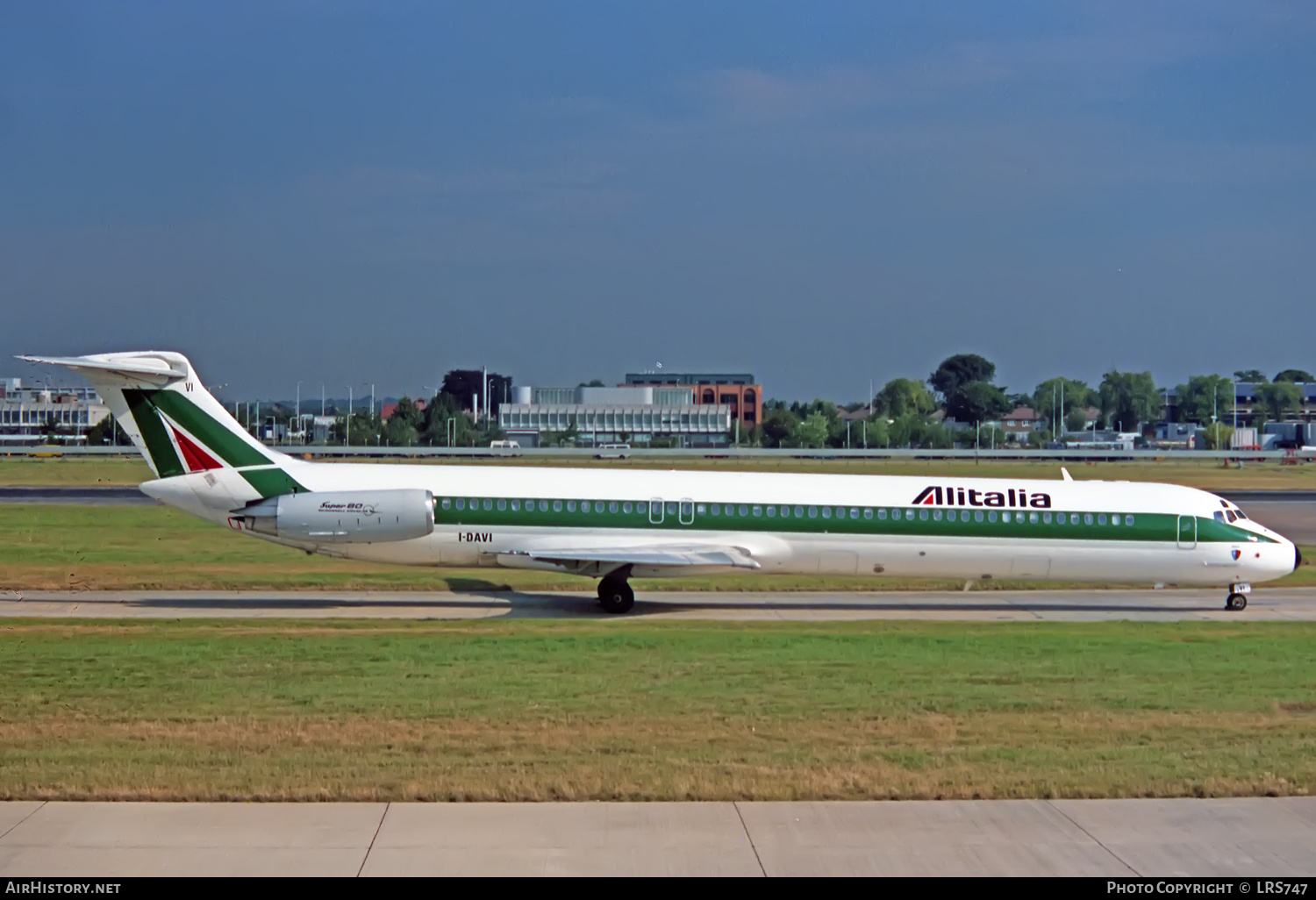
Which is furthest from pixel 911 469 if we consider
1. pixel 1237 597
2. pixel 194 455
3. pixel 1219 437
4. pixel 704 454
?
pixel 1219 437

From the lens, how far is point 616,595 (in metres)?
25.6

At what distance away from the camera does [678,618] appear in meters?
25.0

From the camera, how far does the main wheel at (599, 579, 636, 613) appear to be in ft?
83.9

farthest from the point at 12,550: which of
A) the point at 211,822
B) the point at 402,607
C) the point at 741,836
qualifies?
the point at 741,836

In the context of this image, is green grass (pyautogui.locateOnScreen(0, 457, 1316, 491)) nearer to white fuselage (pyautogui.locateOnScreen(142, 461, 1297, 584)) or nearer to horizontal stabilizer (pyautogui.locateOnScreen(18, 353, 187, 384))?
white fuselage (pyautogui.locateOnScreen(142, 461, 1297, 584))

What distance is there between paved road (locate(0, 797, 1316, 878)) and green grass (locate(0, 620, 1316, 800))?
1.34 feet

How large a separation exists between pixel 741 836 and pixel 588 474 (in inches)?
685

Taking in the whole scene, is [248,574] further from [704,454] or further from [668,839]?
[704,454]

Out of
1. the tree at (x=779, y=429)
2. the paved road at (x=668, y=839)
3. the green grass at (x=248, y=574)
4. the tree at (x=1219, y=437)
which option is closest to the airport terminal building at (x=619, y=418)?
the tree at (x=779, y=429)

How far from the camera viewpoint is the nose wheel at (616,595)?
83.9 feet

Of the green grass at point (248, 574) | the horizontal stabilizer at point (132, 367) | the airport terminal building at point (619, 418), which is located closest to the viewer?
the horizontal stabilizer at point (132, 367)

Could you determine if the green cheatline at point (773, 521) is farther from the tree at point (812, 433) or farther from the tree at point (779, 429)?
the tree at point (779, 429)

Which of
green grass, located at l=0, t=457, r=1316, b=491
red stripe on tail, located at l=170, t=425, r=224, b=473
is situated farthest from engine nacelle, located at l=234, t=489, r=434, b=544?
green grass, located at l=0, t=457, r=1316, b=491

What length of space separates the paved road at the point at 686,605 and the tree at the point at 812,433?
405ft
